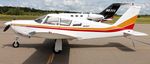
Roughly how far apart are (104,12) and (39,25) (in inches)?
1022

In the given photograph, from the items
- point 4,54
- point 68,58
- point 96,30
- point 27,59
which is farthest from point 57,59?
point 96,30

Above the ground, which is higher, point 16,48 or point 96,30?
point 96,30

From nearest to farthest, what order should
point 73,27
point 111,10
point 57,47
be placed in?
point 57,47 → point 73,27 → point 111,10

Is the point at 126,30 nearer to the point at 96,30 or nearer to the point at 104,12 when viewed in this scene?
the point at 96,30

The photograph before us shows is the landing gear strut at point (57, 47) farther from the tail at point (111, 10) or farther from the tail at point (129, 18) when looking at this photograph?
the tail at point (111, 10)

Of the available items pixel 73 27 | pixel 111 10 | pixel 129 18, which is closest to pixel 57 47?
pixel 73 27

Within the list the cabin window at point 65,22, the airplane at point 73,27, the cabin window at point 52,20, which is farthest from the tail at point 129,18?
the cabin window at point 52,20

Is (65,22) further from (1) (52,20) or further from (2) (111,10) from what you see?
(2) (111,10)

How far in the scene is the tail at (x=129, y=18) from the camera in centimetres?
1220

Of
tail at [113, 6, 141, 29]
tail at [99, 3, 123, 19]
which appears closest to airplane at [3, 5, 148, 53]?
tail at [113, 6, 141, 29]

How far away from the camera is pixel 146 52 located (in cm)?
1138

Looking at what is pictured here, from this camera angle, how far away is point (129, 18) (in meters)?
12.3

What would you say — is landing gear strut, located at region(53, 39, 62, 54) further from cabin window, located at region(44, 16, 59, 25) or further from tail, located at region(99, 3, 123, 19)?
tail, located at region(99, 3, 123, 19)

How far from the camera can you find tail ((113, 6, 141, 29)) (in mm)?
12195
